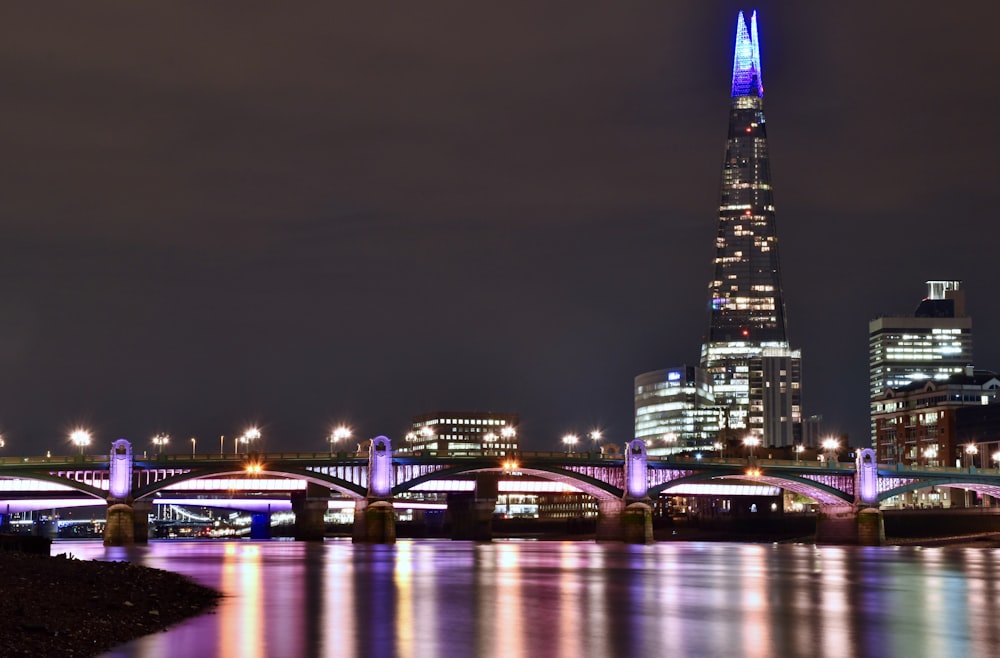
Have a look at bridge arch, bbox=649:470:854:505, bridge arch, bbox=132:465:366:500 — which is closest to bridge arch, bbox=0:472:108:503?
bridge arch, bbox=132:465:366:500

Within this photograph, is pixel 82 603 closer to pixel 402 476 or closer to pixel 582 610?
pixel 582 610

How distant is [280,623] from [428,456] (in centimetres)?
12714

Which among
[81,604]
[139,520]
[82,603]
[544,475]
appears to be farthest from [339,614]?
[544,475]

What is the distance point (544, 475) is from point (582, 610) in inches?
4745

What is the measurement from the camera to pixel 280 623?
2345 inches

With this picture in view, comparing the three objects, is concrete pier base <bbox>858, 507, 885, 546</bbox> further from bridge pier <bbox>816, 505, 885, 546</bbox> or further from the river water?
the river water

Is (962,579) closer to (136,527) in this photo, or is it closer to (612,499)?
(612,499)

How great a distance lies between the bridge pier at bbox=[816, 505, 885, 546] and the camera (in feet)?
627

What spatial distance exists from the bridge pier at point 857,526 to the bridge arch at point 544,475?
3275 cm

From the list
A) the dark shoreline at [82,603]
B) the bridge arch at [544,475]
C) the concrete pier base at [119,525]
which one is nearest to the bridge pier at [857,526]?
the bridge arch at [544,475]

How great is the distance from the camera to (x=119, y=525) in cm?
16862

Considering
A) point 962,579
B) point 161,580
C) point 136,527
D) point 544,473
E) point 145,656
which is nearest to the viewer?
point 145,656

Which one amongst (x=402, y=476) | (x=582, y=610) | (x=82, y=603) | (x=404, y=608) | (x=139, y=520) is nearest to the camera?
(x=82, y=603)

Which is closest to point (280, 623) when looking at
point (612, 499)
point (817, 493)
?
point (612, 499)
